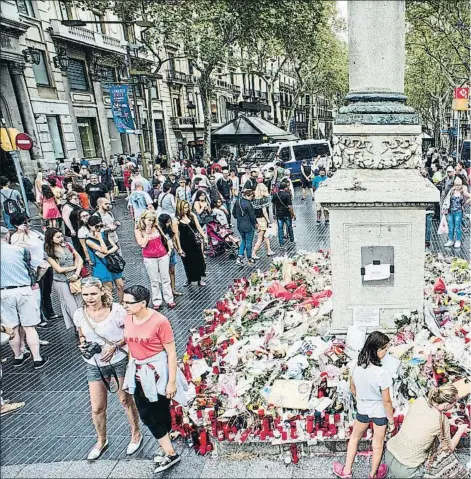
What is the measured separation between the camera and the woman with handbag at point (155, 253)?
21.8ft

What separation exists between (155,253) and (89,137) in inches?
896

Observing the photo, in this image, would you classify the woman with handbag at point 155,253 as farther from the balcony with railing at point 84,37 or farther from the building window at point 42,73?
Answer: the balcony with railing at point 84,37

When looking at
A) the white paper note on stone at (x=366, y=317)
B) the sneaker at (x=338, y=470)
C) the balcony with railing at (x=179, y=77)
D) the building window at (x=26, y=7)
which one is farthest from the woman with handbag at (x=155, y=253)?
the balcony with railing at (x=179, y=77)

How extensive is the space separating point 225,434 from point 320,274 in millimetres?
4072

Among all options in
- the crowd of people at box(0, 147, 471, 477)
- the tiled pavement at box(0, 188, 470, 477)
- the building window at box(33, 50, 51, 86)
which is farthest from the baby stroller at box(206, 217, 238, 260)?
the building window at box(33, 50, 51, 86)

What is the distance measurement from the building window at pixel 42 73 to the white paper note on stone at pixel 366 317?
21821 mm

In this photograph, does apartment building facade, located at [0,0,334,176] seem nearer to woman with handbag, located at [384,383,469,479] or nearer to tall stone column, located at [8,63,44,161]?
tall stone column, located at [8,63,44,161]

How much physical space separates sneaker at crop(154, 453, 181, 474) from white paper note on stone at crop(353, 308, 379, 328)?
225cm

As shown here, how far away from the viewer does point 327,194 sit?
4.30 metres

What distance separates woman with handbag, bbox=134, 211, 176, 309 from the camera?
21.8 ft

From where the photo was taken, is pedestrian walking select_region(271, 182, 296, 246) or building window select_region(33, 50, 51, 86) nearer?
pedestrian walking select_region(271, 182, 296, 246)

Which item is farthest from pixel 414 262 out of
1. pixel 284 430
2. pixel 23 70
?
pixel 23 70

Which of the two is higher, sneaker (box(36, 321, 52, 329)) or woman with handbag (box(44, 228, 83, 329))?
woman with handbag (box(44, 228, 83, 329))

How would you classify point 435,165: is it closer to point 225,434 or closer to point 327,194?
point 327,194
